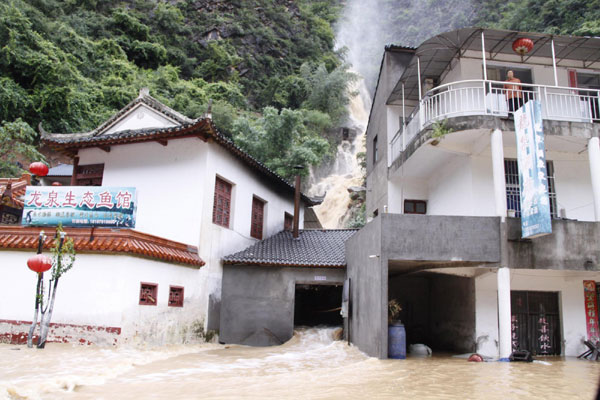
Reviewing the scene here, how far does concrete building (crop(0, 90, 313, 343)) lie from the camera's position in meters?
10.0

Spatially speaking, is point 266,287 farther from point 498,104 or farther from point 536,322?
point 498,104

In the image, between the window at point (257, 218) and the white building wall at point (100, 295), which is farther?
the window at point (257, 218)

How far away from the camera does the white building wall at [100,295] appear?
389 inches

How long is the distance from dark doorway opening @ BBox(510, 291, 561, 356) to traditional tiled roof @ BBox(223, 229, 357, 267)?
4.89 m

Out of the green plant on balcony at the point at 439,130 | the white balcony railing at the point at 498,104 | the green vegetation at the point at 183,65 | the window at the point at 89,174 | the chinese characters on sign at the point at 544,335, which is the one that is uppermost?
the green vegetation at the point at 183,65

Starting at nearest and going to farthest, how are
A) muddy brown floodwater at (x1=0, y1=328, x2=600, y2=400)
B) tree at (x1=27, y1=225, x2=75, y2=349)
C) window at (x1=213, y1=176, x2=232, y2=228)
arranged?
1. muddy brown floodwater at (x1=0, y1=328, x2=600, y2=400)
2. tree at (x1=27, y1=225, x2=75, y2=349)
3. window at (x1=213, y1=176, x2=232, y2=228)

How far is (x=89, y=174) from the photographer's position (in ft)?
47.1

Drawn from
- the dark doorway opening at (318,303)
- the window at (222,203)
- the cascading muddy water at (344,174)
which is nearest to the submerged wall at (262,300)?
the window at (222,203)

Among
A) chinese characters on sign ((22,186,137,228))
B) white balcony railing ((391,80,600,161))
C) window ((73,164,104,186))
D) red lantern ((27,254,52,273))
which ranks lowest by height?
red lantern ((27,254,52,273))

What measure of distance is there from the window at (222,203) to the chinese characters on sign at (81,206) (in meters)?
3.48

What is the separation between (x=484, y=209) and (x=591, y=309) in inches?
143

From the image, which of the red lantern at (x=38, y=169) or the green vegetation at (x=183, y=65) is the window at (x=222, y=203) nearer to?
the red lantern at (x=38, y=169)

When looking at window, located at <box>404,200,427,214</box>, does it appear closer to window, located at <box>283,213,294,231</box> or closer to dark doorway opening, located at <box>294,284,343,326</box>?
dark doorway opening, located at <box>294,284,343,326</box>

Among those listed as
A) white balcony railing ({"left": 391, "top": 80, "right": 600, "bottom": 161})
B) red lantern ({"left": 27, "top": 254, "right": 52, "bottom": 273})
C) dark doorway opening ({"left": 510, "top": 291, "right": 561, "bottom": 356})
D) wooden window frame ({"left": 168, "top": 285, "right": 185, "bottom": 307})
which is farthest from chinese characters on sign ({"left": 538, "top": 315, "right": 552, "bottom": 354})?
red lantern ({"left": 27, "top": 254, "right": 52, "bottom": 273})
